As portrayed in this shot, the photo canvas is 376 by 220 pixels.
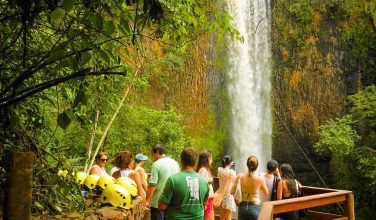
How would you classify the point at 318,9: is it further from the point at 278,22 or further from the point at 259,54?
the point at 259,54

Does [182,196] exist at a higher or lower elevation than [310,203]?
higher

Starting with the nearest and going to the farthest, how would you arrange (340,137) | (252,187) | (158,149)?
(158,149)
(252,187)
(340,137)

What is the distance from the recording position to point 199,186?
3268 mm

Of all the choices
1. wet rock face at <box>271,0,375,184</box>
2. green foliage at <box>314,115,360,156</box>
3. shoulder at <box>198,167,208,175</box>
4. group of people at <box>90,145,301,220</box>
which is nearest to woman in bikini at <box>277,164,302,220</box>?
group of people at <box>90,145,301,220</box>

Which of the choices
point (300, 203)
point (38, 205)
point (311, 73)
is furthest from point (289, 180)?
point (311, 73)

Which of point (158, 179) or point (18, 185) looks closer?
point (18, 185)

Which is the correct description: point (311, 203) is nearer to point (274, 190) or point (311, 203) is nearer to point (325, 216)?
point (274, 190)

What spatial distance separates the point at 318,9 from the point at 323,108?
457cm

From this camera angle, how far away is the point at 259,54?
18406 mm

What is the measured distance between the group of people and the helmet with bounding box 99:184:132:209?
1.14 feet

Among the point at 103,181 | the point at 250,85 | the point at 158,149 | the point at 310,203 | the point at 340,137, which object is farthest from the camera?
the point at 250,85

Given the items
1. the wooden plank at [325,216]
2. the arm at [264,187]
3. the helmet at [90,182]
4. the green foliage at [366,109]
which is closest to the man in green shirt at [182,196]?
the helmet at [90,182]

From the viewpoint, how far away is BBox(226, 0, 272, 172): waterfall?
692 inches

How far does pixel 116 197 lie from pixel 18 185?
154 centimetres
